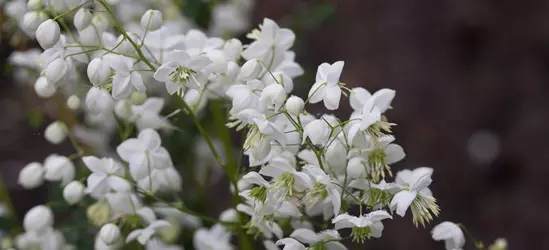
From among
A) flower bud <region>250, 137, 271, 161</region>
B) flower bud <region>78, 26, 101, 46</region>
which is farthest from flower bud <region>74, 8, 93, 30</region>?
flower bud <region>250, 137, 271, 161</region>

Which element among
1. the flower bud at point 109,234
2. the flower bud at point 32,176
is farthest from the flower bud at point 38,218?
the flower bud at point 109,234

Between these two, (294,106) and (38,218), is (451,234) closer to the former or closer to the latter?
(294,106)

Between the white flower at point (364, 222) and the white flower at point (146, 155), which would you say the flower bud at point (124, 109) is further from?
the white flower at point (364, 222)

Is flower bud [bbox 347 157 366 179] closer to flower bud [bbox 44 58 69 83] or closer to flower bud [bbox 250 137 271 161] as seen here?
flower bud [bbox 250 137 271 161]

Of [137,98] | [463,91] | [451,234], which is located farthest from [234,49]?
[463,91]

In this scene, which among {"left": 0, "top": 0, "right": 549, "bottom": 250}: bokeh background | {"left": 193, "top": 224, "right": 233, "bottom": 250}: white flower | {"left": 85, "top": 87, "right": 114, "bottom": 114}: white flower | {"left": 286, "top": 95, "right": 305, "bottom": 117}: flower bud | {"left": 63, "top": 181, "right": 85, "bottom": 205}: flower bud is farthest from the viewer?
{"left": 0, "top": 0, "right": 549, "bottom": 250}: bokeh background

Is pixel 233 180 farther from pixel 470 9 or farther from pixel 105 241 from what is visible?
pixel 470 9

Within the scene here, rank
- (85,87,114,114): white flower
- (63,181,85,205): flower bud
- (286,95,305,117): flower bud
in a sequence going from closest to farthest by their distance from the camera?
1. (286,95,305,117): flower bud
2. (85,87,114,114): white flower
3. (63,181,85,205): flower bud
